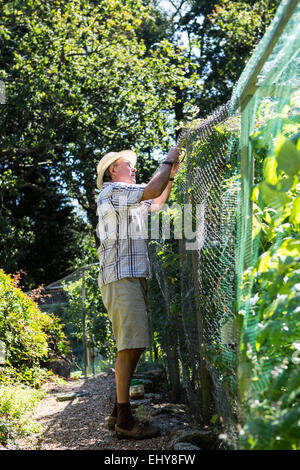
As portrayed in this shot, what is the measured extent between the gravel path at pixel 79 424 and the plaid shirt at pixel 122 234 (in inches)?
38.3

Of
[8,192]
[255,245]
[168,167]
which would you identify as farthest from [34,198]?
[255,245]

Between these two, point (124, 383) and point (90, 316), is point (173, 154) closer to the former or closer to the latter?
point (124, 383)

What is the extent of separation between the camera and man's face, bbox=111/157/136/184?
355 cm

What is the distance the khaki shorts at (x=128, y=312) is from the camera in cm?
315

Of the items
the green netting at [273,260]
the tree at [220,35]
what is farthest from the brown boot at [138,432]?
the tree at [220,35]

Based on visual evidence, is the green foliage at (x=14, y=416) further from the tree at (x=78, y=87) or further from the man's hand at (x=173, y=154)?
the tree at (x=78, y=87)

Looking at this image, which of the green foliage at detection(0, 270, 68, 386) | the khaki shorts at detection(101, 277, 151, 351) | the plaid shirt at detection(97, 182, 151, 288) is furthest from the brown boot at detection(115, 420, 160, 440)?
the green foliage at detection(0, 270, 68, 386)

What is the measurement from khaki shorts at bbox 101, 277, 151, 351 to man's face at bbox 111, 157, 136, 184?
716 mm

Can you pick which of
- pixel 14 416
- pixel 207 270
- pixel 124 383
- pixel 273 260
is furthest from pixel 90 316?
pixel 273 260

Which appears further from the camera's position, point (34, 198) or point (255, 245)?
point (34, 198)

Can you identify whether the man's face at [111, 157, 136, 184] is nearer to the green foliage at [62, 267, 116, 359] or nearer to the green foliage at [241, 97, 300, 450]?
the green foliage at [241, 97, 300, 450]

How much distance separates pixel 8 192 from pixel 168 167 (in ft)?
30.8

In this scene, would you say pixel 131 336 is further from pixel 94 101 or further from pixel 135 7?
pixel 135 7

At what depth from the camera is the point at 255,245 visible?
1.87m
